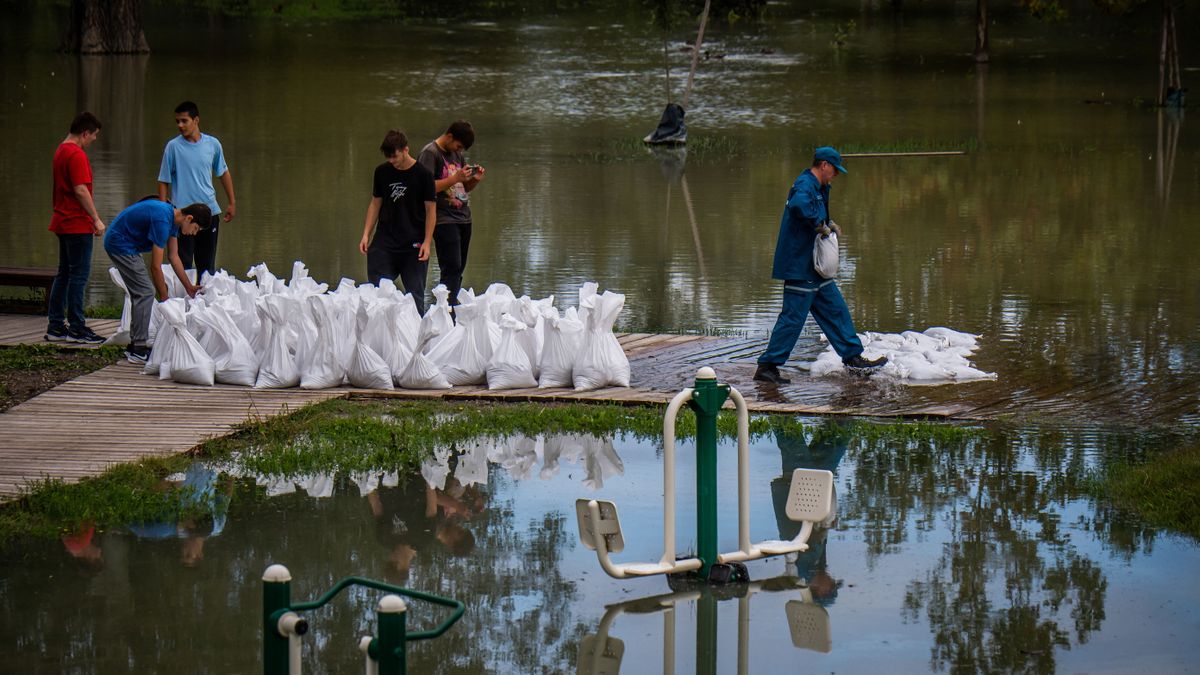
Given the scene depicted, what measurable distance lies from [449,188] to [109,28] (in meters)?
37.8

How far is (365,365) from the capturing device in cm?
1023

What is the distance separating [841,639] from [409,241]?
5995 millimetres

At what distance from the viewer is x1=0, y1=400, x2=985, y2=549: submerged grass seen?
25.0 ft

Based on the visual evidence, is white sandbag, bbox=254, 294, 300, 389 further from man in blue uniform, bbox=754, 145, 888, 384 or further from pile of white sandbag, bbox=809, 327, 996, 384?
pile of white sandbag, bbox=809, 327, 996, 384

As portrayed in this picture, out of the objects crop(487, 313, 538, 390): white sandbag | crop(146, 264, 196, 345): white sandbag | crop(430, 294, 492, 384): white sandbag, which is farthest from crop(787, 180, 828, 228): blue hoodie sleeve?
crop(146, 264, 196, 345): white sandbag

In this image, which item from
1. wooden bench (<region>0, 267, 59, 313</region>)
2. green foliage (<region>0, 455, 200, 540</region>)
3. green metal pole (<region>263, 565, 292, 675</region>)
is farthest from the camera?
wooden bench (<region>0, 267, 59, 313</region>)

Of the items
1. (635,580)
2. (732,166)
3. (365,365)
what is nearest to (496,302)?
(365,365)

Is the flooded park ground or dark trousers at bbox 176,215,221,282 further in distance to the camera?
dark trousers at bbox 176,215,221,282

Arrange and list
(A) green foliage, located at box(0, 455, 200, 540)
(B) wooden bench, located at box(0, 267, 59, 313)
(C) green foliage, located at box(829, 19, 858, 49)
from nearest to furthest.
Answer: (A) green foliage, located at box(0, 455, 200, 540) → (B) wooden bench, located at box(0, 267, 59, 313) → (C) green foliage, located at box(829, 19, 858, 49)

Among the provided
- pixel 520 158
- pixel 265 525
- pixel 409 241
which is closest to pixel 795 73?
pixel 520 158

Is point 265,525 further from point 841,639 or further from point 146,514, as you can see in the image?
point 841,639

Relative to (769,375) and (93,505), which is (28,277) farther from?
(769,375)

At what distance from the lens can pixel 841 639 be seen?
6.08 metres

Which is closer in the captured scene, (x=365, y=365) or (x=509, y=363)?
(x=365, y=365)
